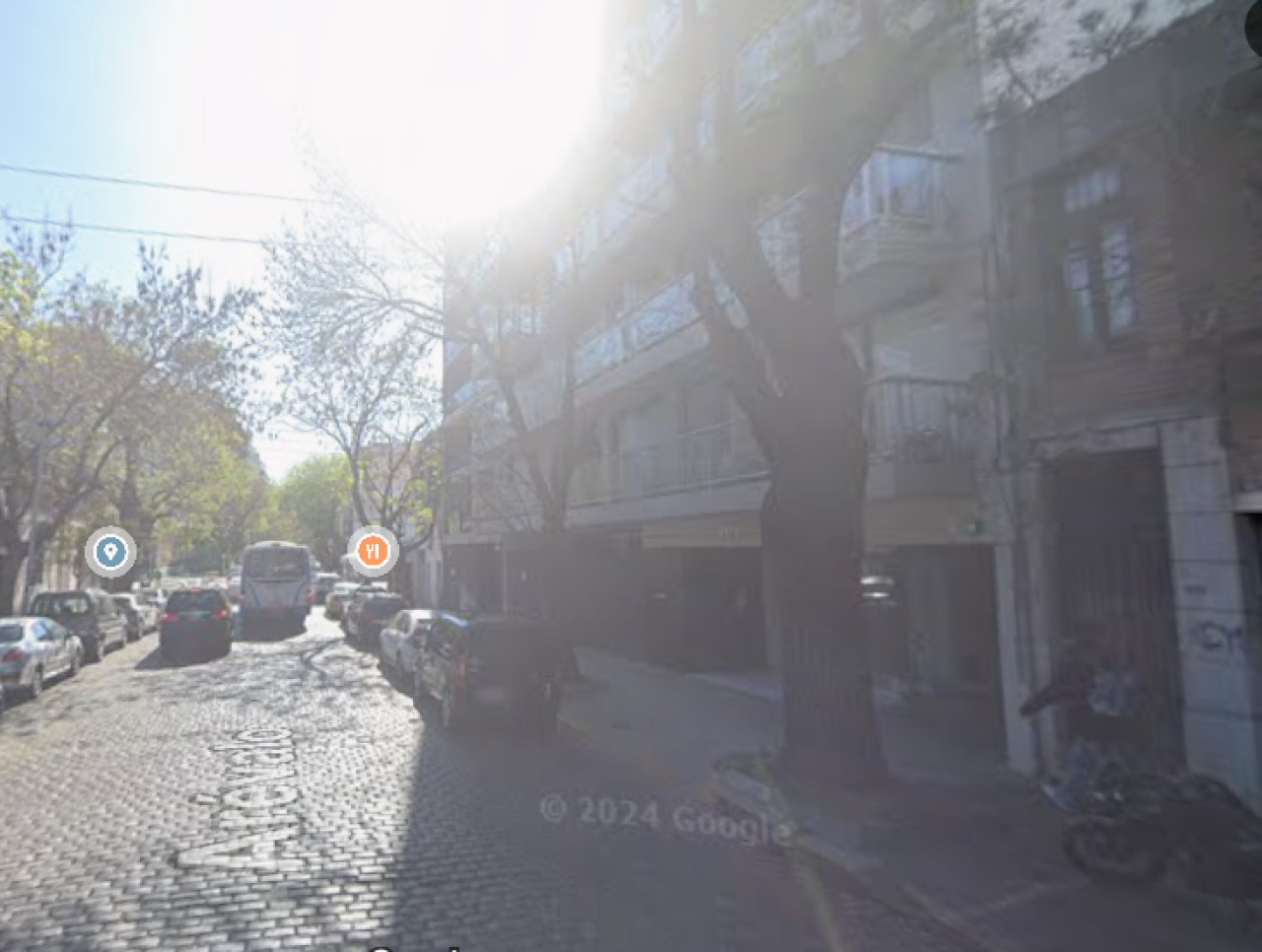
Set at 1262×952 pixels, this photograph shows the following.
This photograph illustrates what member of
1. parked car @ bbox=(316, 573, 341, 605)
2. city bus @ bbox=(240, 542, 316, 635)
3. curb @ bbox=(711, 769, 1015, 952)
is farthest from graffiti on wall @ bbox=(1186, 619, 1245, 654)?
parked car @ bbox=(316, 573, 341, 605)

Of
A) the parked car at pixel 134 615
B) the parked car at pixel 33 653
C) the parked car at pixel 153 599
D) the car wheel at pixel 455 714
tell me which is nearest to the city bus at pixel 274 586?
the parked car at pixel 134 615

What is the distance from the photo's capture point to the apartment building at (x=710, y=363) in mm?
9406

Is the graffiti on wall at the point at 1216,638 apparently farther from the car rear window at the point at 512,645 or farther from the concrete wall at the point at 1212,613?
the car rear window at the point at 512,645

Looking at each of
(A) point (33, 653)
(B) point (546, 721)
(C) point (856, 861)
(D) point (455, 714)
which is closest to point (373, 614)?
(A) point (33, 653)

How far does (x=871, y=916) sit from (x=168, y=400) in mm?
19856

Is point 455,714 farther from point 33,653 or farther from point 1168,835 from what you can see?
point 33,653

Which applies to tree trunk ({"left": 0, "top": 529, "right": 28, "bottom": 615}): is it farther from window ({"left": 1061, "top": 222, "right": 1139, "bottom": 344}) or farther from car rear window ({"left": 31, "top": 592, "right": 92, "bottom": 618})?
window ({"left": 1061, "top": 222, "right": 1139, "bottom": 344})

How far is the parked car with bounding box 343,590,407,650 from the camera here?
22.5 m

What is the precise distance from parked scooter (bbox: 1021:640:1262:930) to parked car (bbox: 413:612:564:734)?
257 inches

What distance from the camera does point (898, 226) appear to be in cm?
976

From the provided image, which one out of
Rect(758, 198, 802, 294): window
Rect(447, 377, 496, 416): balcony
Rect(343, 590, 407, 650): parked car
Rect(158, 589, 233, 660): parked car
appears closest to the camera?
Rect(758, 198, 802, 294): window

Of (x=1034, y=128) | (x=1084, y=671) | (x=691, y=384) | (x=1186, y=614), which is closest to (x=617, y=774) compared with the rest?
(x=1084, y=671)

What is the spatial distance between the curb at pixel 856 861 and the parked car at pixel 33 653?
36.1 feet

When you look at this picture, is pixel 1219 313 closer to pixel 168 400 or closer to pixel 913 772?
pixel 913 772
